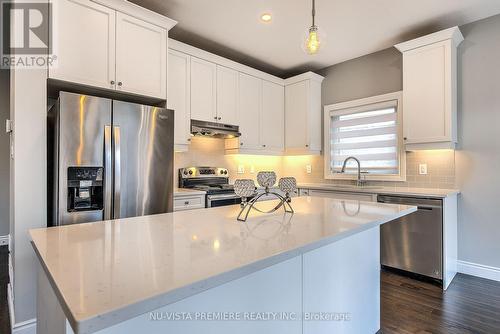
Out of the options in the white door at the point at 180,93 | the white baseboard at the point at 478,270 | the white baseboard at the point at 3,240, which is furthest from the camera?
the white baseboard at the point at 3,240

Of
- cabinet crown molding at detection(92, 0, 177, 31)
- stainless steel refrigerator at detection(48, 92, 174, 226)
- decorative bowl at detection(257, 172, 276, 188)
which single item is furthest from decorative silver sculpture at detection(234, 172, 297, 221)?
cabinet crown molding at detection(92, 0, 177, 31)

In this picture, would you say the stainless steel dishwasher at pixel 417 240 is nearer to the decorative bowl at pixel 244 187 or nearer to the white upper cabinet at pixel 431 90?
the white upper cabinet at pixel 431 90

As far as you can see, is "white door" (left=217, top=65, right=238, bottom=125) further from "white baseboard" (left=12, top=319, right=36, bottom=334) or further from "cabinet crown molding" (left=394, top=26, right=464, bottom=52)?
"white baseboard" (left=12, top=319, right=36, bottom=334)

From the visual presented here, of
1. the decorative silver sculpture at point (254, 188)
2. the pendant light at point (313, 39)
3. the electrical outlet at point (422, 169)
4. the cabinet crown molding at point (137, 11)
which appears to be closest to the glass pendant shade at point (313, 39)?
the pendant light at point (313, 39)

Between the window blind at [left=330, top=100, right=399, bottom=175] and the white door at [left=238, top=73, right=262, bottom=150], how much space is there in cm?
115

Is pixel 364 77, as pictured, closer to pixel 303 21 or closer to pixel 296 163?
pixel 303 21

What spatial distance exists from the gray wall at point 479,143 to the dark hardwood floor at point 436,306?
0.43 m

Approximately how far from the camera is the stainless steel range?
3.05m

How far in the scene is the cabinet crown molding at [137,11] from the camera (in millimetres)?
2279

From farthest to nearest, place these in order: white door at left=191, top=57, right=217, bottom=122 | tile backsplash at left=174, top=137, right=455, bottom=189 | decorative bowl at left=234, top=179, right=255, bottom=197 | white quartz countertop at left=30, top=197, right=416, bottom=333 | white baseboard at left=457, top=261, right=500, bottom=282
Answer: white door at left=191, top=57, right=217, bottom=122
tile backsplash at left=174, top=137, right=455, bottom=189
white baseboard at left=457, top=261, right=500, bottom=282
decorative bowl at left=234, top=179, right=255, bottom=197
white quartz countertop at left=30, top=197, right=416, bottom=333

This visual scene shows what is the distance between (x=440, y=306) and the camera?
2.28 m

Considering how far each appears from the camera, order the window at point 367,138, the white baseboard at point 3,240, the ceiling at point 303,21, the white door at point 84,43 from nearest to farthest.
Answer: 1. the white door at point 84,43
2. the ceiling at point 303,21
3. the window at point 367,138
4. the white baseboard at point 3,240

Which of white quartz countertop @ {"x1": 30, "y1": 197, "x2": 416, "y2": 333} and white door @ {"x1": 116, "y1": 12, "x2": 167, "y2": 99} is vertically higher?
white door @ {"x1": 116, "y1": 12, "x2": 167, "y2": 99}

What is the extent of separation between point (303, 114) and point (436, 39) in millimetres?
1777
